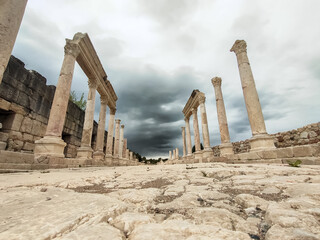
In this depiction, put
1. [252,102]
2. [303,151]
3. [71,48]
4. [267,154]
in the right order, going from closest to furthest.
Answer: [303,151]
[267,154]
[252,102]
[71,48]

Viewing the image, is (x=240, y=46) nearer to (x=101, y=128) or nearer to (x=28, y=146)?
(x=101, y=128)

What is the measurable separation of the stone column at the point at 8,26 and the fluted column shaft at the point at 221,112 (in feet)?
37.1

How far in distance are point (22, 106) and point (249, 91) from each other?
11.9 meters

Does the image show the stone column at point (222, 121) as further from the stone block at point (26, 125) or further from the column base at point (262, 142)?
the stone block at point (26, 125)

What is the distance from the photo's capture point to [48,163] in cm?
546

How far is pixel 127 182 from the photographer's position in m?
2.69

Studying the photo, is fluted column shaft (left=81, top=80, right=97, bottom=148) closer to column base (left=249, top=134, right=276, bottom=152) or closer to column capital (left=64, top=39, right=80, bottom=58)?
column capital (left=64, top=39, right=80, bottom=58)

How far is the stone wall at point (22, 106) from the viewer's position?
740 cm

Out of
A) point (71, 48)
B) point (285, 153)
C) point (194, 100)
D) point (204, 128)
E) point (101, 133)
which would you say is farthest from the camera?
point (194, 100)

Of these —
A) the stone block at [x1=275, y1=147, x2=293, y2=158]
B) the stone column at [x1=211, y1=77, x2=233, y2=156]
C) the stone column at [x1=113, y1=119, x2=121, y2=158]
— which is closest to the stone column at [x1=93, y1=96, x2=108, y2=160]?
the stone column at [x1=113, y1=119, x2=121, y2=158]

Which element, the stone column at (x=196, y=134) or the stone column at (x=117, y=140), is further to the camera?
the stone column at (x=117, y=140)

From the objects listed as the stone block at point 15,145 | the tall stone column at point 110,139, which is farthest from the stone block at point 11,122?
the tall stone column at point 110,139

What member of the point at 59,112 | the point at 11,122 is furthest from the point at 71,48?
the point at 11,122

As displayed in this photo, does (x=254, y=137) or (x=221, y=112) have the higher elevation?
(x=221, y=112)
